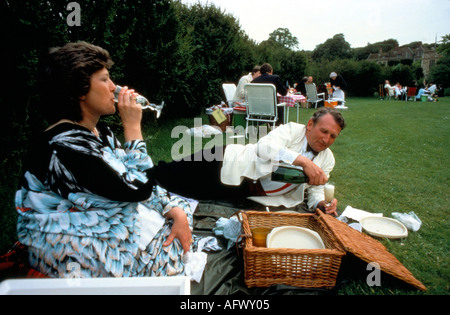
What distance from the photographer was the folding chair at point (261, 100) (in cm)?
650

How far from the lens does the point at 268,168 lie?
309 cm

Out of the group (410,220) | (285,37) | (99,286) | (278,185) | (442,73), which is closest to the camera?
(99,286)

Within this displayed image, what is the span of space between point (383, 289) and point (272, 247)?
954 mm

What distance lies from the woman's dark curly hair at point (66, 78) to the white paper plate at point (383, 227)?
9.97ft

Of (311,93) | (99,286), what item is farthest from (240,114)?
(311,93)

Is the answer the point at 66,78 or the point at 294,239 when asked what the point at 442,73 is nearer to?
the point at 294,239

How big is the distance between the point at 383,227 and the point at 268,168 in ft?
4.81

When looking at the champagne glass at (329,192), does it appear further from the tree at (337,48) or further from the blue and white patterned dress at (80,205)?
the tree at (337,48)

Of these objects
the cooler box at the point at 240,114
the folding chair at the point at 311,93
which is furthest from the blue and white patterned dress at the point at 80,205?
the folding chair at the point at 311,93

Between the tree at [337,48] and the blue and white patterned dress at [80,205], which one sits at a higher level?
the tree at [337,48]

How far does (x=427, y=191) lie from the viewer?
14.0 ft

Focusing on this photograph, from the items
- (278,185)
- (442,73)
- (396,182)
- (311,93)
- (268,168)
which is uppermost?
(442,73)

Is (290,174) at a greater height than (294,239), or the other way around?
(290,174)

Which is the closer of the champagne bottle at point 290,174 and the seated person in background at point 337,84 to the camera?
the champagne bottle at point 290,174
